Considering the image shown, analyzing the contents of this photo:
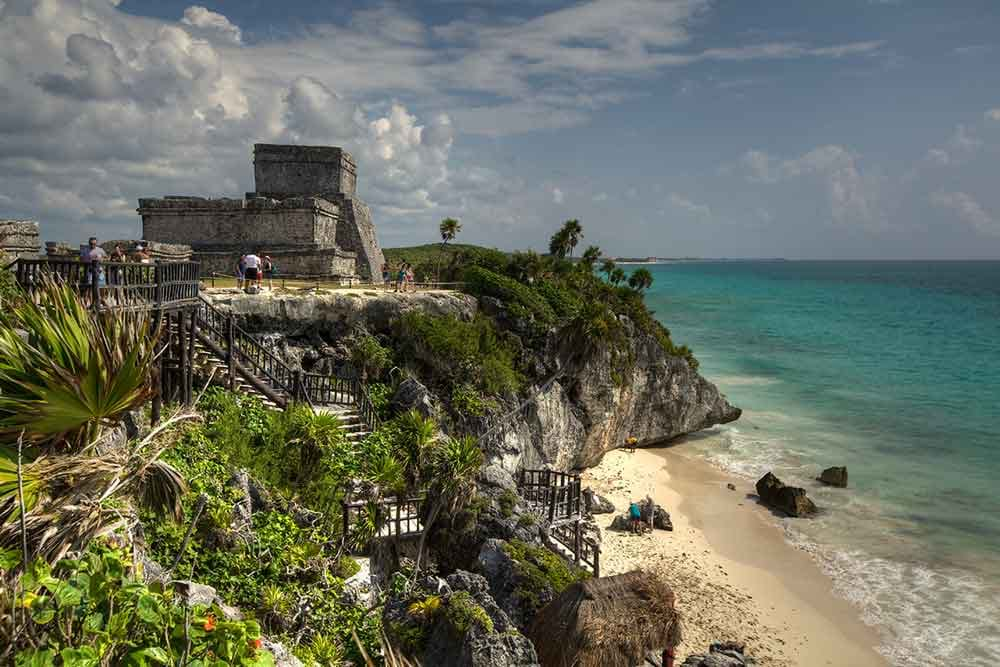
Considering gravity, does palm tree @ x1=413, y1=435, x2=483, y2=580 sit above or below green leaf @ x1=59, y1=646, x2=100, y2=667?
below

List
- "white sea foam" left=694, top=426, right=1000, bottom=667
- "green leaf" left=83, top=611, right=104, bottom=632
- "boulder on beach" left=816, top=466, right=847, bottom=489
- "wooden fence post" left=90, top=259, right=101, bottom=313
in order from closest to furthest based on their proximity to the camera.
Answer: "green leaf" left=83, top=611, right=104, bottom=632
"wooden fence post" left=90, top=259, right=101, bottom=313
"white sea foam" left=694, top=426, right=1000, bottom=667
"boulder on beach" left=816, top=466, right=847, bottom=489

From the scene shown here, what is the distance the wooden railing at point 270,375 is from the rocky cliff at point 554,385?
233 cm

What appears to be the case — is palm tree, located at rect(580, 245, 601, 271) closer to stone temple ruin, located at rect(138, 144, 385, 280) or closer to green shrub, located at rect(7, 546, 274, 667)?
stone temple ruin, located at rect(138, 144, 385, 280)

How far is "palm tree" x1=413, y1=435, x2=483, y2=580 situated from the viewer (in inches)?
520

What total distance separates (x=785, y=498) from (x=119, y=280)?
2361cm

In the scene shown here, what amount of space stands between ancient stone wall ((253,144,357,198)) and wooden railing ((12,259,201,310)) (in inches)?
729

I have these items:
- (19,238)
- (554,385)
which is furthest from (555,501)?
(19,238)

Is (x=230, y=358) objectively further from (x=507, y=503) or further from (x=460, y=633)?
(x=460, y=633)

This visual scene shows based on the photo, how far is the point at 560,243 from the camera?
41281mm

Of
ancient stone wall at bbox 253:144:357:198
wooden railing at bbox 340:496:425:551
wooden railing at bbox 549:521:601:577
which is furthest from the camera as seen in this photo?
ancient stone wall at bbox 253:144:357:198

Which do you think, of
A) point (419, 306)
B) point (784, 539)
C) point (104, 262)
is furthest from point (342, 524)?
point (784, 539)

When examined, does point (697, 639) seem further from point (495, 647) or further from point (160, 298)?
point (160, 298)

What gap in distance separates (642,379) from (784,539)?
10373 millimetres

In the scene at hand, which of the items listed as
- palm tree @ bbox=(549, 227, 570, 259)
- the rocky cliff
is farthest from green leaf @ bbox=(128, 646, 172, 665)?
palm tree @ bbox=(549, 227, 570, 259)
